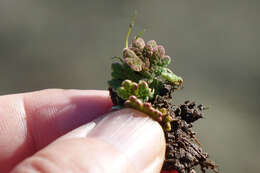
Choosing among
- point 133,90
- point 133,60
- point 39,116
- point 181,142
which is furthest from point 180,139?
point 39,116

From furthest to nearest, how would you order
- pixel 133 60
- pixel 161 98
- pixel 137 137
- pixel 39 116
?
pixel 39 116, pixel 161 98, pixel 133 60, pixel 137 137

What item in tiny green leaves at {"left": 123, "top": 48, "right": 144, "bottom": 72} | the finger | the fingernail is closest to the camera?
the fingernail

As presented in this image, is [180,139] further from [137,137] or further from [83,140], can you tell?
[83,140]

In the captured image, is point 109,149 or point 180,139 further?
point 180,139

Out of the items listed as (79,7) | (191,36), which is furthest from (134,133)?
(79,7)

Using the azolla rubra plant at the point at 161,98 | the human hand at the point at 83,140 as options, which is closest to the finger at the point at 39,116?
the human hand at the point at 83,140

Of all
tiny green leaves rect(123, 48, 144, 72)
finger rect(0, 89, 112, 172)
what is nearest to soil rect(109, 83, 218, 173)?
tiny green leaves rect(123, 48, 144, 72)

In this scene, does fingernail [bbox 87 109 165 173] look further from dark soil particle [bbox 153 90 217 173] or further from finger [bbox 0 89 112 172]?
finger [bbox 0 89 112 172]
